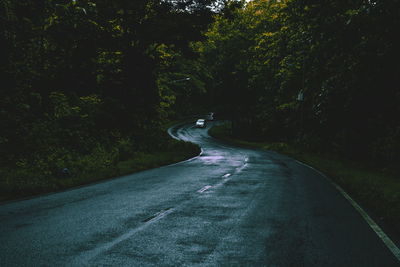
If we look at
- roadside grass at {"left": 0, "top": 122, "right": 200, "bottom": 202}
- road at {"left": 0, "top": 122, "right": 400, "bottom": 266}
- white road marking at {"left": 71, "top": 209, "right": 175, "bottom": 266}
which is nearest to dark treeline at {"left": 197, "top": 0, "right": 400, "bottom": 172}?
road at {"left": 0, "top": 122, "right": 400, "bottom": 266}

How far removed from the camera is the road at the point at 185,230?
15.8ft

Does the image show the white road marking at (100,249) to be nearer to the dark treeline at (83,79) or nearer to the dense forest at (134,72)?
the dark treeline at (83,79)

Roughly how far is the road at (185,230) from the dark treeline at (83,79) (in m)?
3.35

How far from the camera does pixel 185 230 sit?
6.25 m

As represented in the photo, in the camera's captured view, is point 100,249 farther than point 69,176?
No

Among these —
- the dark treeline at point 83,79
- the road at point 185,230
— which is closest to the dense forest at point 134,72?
the dark treeline at point 83,79

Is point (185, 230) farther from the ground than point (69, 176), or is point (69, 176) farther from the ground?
point (185, 230)

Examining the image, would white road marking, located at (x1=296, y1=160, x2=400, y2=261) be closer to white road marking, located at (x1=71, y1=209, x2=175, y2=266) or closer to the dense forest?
white road marking, located at (x1=71, y1=209, x2=175, y2=266)

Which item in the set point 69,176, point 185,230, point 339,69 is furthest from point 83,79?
point 185,230

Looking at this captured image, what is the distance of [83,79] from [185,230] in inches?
611

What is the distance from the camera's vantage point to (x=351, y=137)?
2975cm

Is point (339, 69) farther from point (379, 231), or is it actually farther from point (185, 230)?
point (185, 230)

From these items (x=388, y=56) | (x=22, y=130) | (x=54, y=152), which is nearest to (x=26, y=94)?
(x=22, y=130)

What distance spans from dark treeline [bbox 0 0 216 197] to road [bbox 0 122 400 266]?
335 cm
